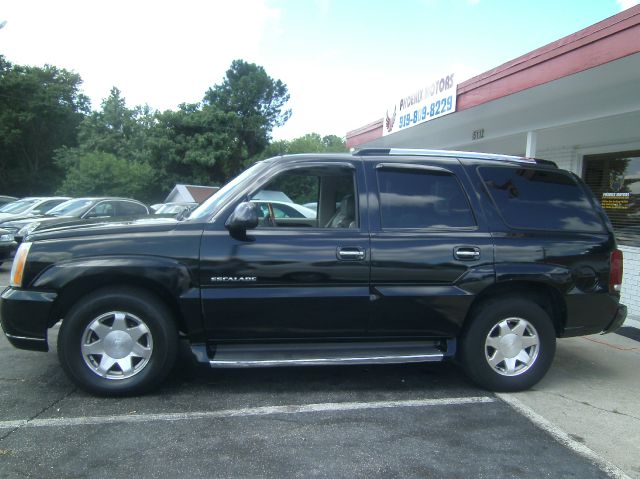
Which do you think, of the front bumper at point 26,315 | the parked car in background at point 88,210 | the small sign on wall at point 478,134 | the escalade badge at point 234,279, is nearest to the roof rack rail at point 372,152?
the escalade badge at point 234,279

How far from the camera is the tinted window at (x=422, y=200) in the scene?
412cm

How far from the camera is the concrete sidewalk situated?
344cm

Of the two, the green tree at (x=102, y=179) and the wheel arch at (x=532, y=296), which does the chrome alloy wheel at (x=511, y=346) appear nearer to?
the wheel arch at (x=532, y=296)

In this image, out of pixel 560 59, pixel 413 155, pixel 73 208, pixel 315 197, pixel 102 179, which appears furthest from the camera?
pixel 102 179

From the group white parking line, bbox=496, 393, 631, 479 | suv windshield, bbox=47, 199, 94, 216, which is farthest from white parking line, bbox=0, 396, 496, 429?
suv windshield, bbox=47, 199, 94, 216

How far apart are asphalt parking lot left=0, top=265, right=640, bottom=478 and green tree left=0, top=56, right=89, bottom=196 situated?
135ft

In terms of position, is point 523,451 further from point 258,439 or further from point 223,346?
point 223,346

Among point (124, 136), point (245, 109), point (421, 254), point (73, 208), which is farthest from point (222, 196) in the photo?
point (124, 136)

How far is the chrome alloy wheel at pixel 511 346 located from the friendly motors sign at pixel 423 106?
5.81m

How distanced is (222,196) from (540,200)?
8.95 feet

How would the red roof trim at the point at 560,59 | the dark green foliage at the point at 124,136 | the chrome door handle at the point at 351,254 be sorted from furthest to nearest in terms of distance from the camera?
1. the dark green foliage at the point at 124,136
2. the red roof trim at the point at 560,59
3. the chrome door handle at the point at 351,254

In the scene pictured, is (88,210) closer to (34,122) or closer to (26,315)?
(26,315)

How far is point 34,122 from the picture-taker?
41.4 meters

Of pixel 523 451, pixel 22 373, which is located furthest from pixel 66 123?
pixel 523 451
